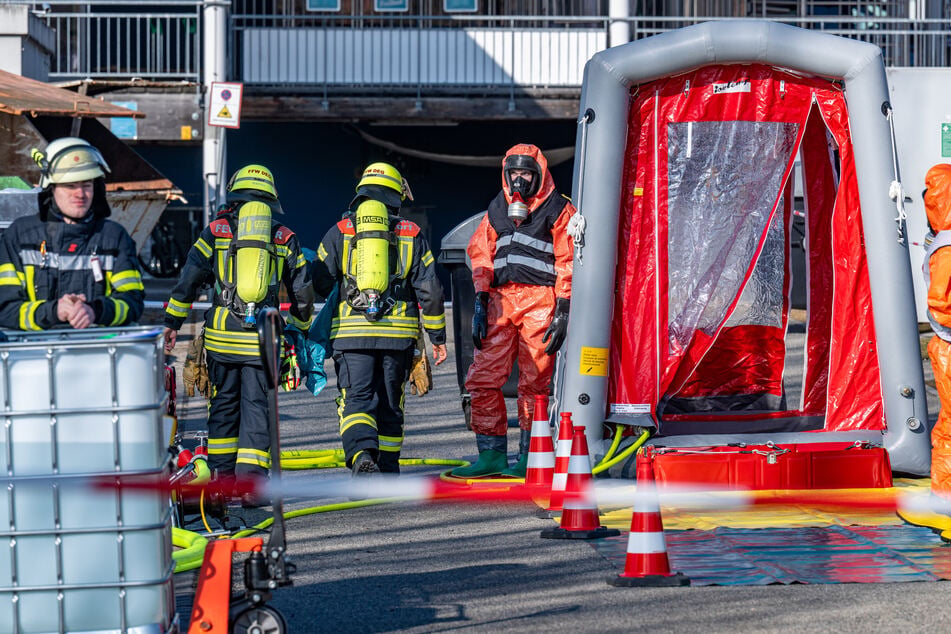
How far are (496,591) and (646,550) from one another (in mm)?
626

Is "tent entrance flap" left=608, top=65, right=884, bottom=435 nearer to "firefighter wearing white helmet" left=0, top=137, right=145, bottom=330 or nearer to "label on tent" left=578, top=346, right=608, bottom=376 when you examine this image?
"label on tent" left=578, top=346, right=608, bottom=376

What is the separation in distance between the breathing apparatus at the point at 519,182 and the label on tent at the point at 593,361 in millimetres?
920

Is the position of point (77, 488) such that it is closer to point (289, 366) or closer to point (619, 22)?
point (289, 366)

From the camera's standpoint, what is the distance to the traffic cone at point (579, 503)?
6.63 metres

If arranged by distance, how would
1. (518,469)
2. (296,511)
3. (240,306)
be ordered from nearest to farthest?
(296,511), (240,306), (518,469)

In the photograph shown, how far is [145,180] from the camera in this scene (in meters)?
16.3

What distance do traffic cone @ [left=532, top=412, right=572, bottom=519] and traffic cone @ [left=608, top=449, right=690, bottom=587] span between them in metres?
1.44

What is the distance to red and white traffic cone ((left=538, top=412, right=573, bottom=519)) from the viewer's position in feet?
23.7

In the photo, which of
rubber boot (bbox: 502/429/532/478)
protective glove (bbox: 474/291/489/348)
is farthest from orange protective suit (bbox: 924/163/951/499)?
protective glove (bbox: 474/291/489/348)

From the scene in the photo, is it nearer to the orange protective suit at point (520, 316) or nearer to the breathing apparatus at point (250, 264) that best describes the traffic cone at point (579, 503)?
the orange protective suit at point (520, 316)

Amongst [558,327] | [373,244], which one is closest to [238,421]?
[373,244]

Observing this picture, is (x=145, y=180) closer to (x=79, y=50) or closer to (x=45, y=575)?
(x=79, y=50)

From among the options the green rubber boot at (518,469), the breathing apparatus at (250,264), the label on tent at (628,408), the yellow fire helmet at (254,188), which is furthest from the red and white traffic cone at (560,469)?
the yellow fire helmet at (254,188)

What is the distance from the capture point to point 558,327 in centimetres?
833
